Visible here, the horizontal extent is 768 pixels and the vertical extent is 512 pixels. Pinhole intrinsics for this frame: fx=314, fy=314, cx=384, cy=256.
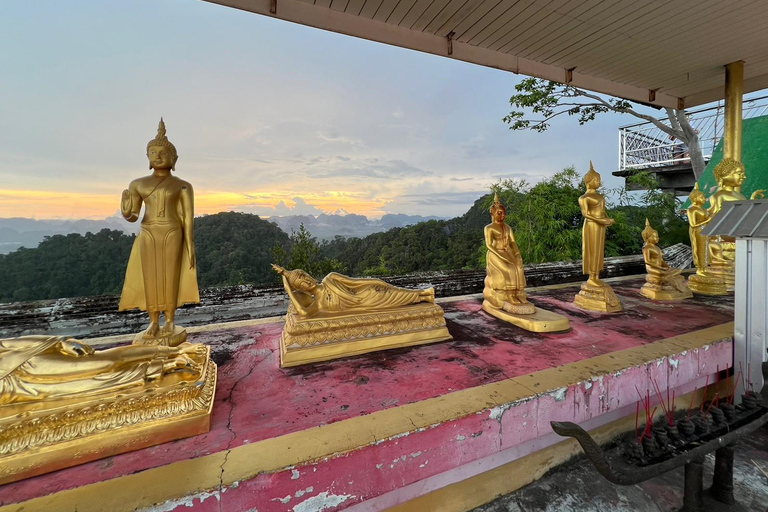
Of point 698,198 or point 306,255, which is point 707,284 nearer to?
point 698,198

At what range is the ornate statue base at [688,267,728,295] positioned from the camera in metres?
3.89

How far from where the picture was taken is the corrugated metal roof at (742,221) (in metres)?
2.47

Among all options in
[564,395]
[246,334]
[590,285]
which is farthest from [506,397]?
[590,285]

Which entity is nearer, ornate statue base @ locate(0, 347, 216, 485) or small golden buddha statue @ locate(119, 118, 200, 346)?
ornate statue base @ locate(0, 347, 216, 485)

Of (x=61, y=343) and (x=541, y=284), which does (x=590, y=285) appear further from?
(x=61, y=343)

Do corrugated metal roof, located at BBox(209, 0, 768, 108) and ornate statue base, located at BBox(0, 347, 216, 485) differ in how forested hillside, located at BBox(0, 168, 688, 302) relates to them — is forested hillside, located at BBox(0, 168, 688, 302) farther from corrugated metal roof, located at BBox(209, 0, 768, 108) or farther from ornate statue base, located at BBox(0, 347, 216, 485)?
corrugated metal roof, located at BBox(209, 0, 768, 108)

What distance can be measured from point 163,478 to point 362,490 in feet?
2.51

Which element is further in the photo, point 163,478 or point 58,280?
point 58,280

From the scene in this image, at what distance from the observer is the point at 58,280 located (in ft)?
15.0

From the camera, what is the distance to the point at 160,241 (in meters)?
1.98

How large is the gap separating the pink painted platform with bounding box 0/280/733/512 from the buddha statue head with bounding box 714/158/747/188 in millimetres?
2337

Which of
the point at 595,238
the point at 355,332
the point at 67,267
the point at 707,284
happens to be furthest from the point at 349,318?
the point at 67,267

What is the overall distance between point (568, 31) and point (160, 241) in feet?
14.9

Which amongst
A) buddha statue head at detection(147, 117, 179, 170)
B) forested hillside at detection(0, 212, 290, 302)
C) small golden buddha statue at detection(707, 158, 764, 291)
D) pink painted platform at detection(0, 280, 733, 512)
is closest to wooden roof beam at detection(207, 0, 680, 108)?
buddha statue head at detection(147, 117, 179, 170)
